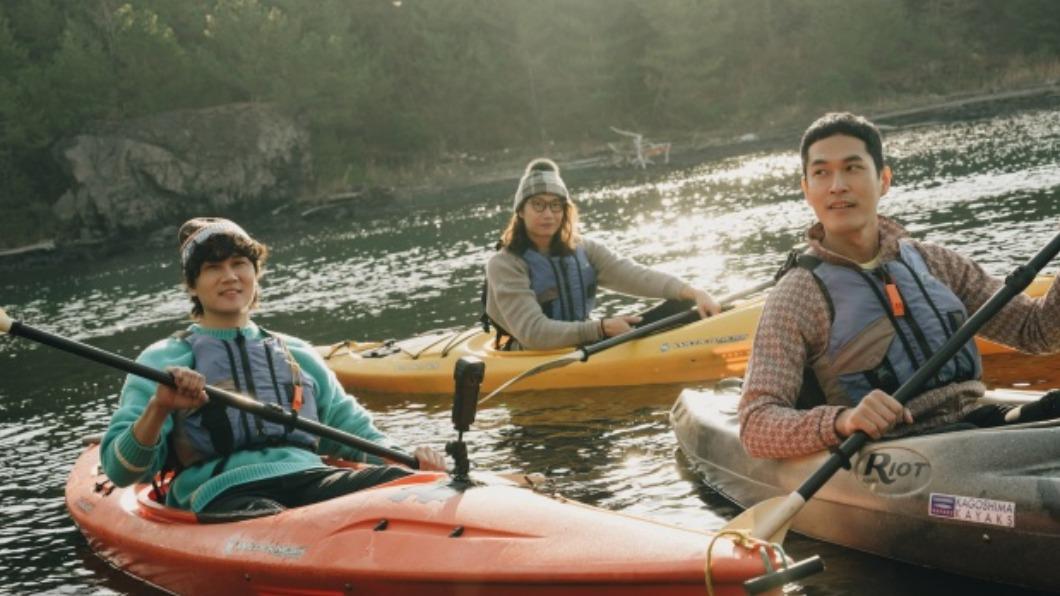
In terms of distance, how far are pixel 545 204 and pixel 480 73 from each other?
4565 centimetres

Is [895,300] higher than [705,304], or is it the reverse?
[895,300]

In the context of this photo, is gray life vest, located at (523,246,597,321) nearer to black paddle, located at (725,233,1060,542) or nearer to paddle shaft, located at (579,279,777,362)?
paddle shaft, located at (579,279,777,362)

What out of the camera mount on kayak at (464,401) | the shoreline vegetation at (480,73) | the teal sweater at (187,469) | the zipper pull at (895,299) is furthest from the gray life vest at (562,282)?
the shoreline vegetation at (480,73)

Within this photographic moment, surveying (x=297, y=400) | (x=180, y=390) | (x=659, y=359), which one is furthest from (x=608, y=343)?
(x=180, y=390)

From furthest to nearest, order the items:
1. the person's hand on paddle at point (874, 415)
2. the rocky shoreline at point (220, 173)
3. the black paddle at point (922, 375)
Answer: the rocky shoreline at point (220, 173) < the person's hand on paddle at point (874, 415) < the black paddle at point (922, 375)

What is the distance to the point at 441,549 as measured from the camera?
380cm

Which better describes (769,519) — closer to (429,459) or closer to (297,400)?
(429,459)

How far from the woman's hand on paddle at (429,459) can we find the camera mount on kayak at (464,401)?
17.3 inches

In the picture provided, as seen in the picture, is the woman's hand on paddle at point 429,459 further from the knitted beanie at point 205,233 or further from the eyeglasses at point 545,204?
the eyeglasses at point 545,204

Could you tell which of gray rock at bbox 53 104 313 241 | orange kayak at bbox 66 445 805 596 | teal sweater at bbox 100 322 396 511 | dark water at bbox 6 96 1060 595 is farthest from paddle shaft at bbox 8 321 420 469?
gray rock at bbox 53 104 313 241

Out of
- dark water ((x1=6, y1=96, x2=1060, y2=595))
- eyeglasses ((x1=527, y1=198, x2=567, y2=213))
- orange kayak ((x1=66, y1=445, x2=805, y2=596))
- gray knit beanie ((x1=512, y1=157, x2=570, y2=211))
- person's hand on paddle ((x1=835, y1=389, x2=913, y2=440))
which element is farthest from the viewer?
eyeglasses ((x1=527, y1=198, x2=567, y2=213))

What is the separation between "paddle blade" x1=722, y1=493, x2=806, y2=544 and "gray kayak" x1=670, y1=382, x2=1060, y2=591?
69 centimetres

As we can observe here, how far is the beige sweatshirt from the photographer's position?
8109mm

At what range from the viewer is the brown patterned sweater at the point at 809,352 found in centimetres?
404
